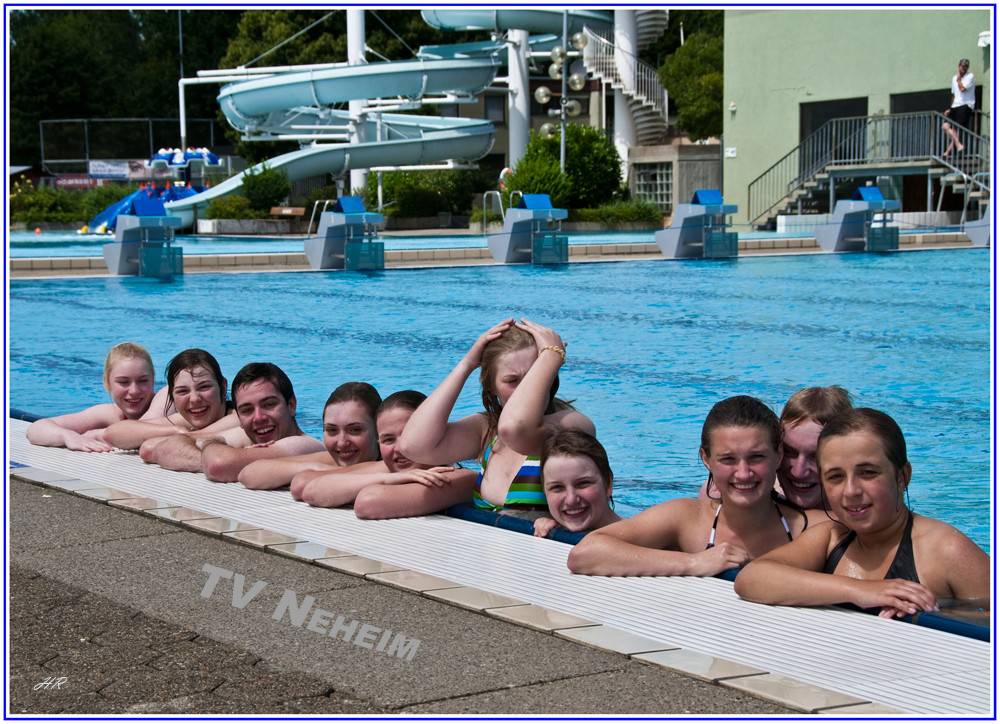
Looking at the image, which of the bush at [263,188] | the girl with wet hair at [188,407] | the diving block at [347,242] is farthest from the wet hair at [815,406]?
the bush at [263,188]

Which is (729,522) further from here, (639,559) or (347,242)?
(347,242)

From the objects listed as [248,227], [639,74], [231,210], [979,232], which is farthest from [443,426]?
[639,74]

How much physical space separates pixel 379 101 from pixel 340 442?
103 ft

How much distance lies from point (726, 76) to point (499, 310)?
64.3ft

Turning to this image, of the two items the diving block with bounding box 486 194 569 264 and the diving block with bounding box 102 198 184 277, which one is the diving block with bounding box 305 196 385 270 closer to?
the diving block with bounding box 486 194 569 264

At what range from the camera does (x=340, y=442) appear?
4930mm

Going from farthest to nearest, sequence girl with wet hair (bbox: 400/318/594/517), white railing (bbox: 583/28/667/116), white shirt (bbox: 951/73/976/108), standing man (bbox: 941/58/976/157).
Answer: white railing (bbox: 583/28/667/116) < white shirt (bbox: 951/73/976/108) < standing man (bbox: 941/58/976/157) < girl with wet hair (bbox: 400/318/594/517)

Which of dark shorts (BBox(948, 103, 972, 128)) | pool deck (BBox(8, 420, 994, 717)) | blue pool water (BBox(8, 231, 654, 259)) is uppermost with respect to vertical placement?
dark shorts (BBox(948, 103, 972, 128))

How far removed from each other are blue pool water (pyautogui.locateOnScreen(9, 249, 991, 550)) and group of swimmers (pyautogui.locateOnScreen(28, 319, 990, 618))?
205 centimetres

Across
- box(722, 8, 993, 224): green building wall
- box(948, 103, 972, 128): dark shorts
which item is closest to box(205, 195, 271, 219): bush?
box(722, 8, 993, 224): green building wall

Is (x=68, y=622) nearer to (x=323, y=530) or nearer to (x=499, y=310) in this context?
(x=323, y=530)

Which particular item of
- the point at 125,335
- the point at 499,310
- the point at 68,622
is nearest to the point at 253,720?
the point at 68,622

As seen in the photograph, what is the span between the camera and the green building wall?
88.4 feet

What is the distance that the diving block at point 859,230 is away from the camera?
20812 mm
